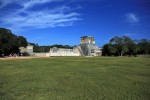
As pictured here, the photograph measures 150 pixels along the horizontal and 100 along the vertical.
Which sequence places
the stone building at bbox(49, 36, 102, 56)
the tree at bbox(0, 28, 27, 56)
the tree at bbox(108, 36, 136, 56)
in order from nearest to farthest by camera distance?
the tree at bbox(0, 28, 27, 56), the tree at bbox(108, 36, 136, 56), the stone building at bbox(49, 36, 102, 56)

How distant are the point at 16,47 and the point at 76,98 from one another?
68.5m

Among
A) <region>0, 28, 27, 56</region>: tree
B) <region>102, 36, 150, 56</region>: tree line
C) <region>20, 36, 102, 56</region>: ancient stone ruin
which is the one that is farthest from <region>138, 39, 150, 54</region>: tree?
<region>0, 28, 27, 56</region>: tree

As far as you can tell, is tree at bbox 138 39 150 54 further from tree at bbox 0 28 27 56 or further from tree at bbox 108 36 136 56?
tree at bbox 0 28 27 56

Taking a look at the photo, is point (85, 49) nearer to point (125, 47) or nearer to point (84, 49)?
point (84, 49)

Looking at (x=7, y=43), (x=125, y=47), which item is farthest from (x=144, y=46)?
(x=7, y=43)

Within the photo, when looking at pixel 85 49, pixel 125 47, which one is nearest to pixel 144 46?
pixel 125 47

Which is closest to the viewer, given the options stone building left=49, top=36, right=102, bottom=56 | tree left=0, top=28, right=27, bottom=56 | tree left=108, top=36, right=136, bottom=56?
tree left=0, top=28, right=27, bottom=56

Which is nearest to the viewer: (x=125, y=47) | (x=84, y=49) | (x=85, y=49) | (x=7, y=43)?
(x=7, y=43)

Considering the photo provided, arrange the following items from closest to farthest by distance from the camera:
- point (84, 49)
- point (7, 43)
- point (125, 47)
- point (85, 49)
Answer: point (7, 43) → point (125, 47) → point (85, 49) → point (84, 49)

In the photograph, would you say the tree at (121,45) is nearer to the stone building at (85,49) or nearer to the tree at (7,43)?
the stone building at (85,49)

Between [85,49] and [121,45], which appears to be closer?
[121,45]

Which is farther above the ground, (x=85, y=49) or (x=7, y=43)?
(x=7, y=43)

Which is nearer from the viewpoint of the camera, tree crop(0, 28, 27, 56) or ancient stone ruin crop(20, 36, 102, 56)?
tree crop(0, 28, 27, 56)

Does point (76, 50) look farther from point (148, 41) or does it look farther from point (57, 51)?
point (148, 41)
